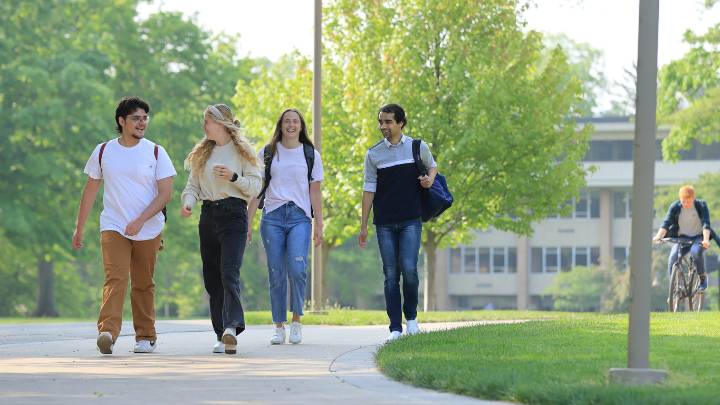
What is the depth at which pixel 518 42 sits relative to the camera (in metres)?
34.5

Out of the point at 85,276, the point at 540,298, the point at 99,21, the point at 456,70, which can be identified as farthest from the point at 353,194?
the point at 540,298

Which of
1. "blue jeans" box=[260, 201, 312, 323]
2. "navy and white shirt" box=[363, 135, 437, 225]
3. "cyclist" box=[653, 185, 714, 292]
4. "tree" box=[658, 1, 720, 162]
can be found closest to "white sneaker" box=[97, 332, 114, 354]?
"blue jeans" box=[260, 201, 312, 323]

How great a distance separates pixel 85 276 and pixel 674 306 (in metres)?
63.0

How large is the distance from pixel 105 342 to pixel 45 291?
43642mm

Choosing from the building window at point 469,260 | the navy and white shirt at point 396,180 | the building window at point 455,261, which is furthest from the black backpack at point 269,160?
the building window at point 455,261

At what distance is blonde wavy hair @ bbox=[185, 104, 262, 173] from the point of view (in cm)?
1266

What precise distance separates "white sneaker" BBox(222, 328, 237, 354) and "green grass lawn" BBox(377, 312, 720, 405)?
46.6 inches

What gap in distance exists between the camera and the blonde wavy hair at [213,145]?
41.5ft

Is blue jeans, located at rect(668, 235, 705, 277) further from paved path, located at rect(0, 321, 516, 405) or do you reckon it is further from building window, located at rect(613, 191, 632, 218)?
building window, located at rect(613, 191, 632, 218)

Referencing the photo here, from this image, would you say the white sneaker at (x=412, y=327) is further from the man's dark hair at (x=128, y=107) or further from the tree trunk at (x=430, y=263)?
the tree trunk at (x=430, y=263)

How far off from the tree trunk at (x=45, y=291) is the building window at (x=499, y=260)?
4645 cm

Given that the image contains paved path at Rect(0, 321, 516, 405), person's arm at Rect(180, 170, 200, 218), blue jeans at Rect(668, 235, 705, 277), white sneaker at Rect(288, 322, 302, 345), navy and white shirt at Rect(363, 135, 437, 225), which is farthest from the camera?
blue jeans at Rect(668, 235, 705, 277)

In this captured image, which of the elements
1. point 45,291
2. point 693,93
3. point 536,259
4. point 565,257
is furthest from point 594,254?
A: point 693,93

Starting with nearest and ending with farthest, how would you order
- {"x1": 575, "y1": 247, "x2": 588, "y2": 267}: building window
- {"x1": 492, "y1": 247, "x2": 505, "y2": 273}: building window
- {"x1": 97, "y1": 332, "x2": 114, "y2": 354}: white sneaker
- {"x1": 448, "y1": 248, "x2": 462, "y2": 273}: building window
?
{"x1": 97, "y1": 332, "x2": 114, "y2": 354}: white sneaker < {"x1": 575, "y1": 247, "x2": 588, "y2": 267}: building window < {"x1": 492, "y1": 247, "x2": 505, "y2": 273}: building window < {"x1": 448, "y1": 248, "x2": 462, "y2": 273}: building window
